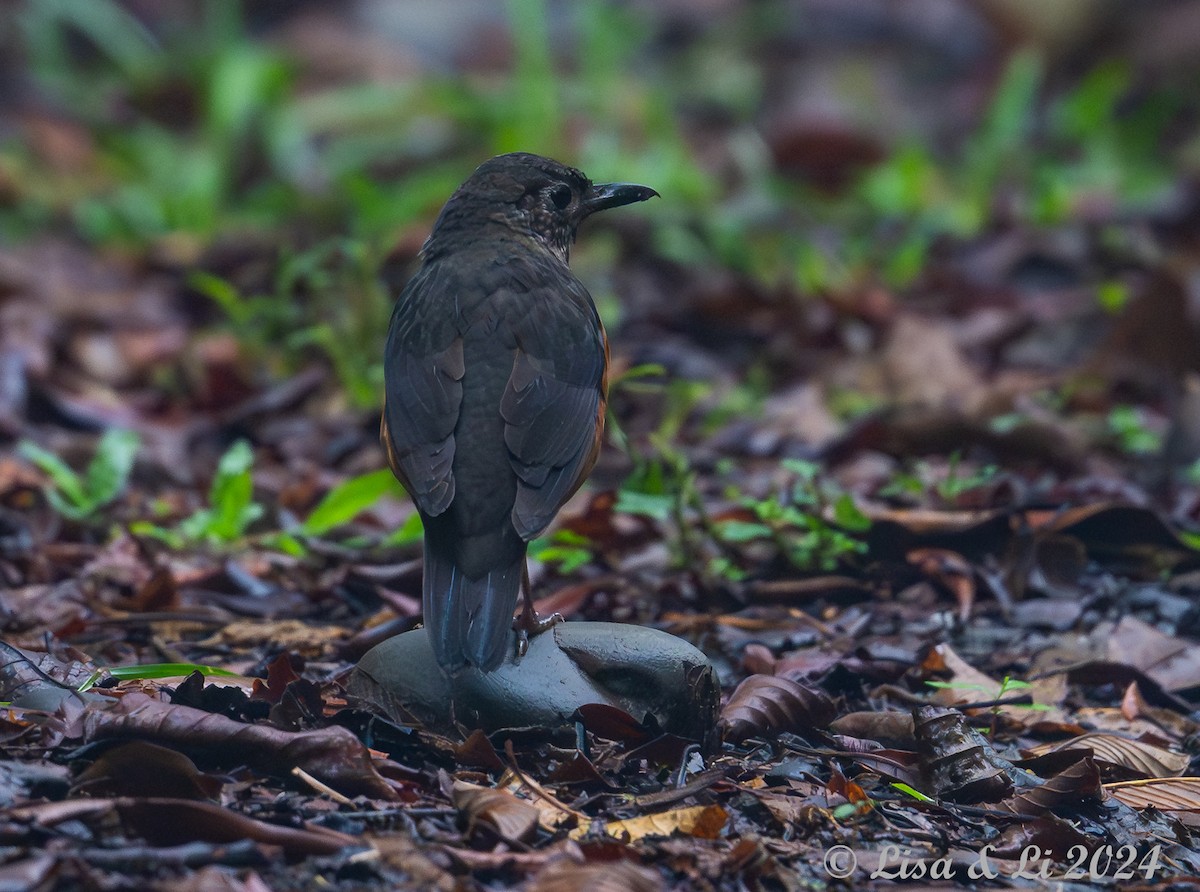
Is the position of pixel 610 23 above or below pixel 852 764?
above

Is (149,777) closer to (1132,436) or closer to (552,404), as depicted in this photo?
(552,404)

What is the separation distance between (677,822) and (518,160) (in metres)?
2.62

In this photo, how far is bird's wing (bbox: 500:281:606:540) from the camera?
408 centimetres

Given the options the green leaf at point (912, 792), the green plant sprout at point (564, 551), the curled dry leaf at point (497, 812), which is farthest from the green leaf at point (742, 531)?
the curled dry leaf at point (497, 812)

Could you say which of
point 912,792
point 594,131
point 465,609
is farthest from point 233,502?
point 594,131

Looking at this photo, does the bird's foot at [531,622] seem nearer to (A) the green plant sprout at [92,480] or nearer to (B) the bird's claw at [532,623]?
(B) the bird's claw at [532,623]

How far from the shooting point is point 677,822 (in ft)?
11.3

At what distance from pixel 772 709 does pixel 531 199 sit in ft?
6.79

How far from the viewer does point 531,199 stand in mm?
5211

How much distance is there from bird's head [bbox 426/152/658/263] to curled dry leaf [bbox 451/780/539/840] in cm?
227

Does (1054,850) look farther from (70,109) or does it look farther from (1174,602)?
(70,109)

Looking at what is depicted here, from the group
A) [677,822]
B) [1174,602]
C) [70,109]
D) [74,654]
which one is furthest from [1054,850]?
[70,109]

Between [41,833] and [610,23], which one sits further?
[610,23]

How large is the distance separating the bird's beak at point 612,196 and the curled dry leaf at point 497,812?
8.30ft
